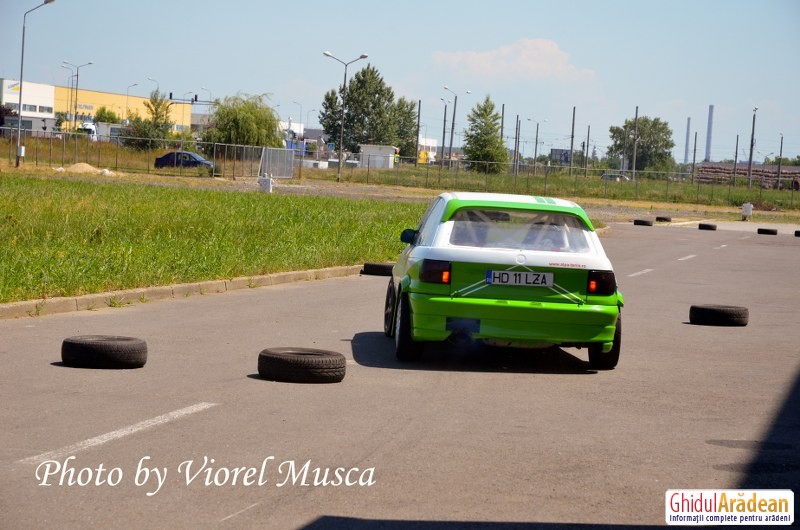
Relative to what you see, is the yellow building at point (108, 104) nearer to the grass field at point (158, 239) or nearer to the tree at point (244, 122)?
the tree at point (244, 122)

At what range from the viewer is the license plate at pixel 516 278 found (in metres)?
9.58

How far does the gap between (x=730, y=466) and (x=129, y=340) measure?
5020 mm

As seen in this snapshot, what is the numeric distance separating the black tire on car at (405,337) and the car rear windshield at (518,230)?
0.68m

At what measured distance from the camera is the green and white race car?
9.54 meters

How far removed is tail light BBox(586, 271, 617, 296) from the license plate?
409 mm

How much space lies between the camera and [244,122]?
85.6m

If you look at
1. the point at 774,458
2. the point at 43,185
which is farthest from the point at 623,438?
the point at 43,185

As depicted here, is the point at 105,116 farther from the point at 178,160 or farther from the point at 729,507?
the point at 729,507

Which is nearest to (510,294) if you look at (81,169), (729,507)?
(729,507)

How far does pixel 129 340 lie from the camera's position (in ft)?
30.6

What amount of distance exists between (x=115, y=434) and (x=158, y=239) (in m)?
13.2

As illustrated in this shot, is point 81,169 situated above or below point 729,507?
above

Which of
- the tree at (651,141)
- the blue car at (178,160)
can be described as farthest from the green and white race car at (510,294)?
the tree at (651,141)

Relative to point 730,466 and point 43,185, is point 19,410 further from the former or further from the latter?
point 43,185
